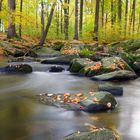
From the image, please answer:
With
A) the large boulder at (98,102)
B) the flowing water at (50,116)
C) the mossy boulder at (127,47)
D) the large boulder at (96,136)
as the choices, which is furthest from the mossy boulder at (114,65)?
the large boulder at (96,136)

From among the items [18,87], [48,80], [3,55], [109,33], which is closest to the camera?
[18,87]

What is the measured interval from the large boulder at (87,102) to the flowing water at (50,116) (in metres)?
0.24

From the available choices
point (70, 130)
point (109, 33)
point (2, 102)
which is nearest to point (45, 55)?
point (109, 33)

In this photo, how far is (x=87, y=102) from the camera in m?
8.30

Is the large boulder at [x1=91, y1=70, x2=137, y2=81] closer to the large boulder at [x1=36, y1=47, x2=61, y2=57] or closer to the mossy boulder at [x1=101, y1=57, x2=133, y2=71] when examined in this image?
the mossy boulder at [x1=101, y1=57, x2=133, y2=71]

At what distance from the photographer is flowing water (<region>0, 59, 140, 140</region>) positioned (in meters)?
6.52

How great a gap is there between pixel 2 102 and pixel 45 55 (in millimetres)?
12188

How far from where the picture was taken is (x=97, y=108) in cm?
810

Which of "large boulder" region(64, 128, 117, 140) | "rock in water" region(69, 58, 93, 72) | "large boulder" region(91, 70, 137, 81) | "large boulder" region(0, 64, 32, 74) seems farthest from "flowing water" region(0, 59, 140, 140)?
"rock in water" region(69, 58, 93, 72)

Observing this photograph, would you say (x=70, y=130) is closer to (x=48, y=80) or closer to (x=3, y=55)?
(x=48, y=80)

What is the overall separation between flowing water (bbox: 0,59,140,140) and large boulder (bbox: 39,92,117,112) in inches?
9.5

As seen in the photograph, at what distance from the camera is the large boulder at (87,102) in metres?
8.13

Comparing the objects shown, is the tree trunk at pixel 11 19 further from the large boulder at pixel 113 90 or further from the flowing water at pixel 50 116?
the large boulder at pixel 113 90

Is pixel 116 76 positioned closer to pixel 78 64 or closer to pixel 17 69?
pixel 78 64
